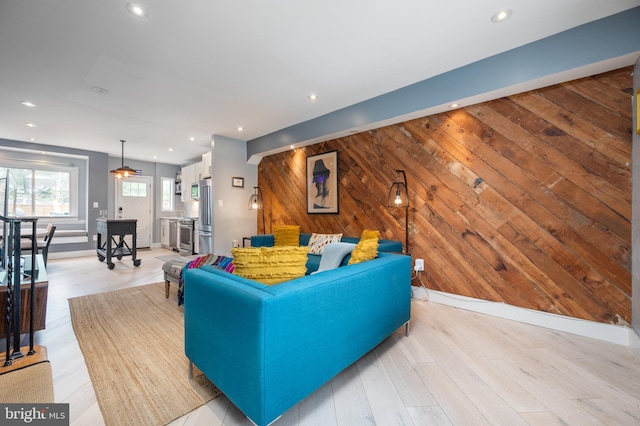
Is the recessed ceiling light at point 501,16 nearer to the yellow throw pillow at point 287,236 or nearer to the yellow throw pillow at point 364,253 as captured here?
the yellow throw pillow at point 364,253

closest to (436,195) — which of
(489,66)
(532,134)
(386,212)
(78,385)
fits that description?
(386,212)

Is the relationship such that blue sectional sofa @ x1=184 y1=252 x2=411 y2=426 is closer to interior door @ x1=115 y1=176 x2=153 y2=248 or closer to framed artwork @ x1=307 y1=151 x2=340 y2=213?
framed artwork @ x1=307 y1=151 x2=340 y2=213

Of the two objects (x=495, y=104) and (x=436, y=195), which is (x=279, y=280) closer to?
(x=436, y=195)

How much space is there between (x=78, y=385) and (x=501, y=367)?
278 centimetres

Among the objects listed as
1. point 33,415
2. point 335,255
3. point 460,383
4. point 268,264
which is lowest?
point 460,383

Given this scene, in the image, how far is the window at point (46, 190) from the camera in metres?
5.68

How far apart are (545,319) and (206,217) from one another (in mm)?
5210

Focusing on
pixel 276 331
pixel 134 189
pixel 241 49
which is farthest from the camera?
pixel 134 189

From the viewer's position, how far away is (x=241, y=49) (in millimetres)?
2359

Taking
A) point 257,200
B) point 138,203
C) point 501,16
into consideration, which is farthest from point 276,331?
point 138,203

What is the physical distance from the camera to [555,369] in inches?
72.1

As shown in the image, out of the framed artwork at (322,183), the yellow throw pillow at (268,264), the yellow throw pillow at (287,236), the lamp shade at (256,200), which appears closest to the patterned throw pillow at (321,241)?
the yellow throw pillow at (287,236)

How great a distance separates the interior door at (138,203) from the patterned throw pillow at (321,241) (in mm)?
5701

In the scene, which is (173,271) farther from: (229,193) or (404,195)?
(404,195)
